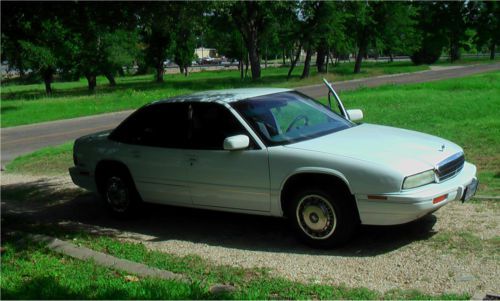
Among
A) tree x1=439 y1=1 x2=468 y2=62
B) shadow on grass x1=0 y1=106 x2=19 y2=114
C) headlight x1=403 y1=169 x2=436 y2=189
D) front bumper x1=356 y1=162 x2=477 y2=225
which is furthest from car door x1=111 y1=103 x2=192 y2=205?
shadow on grass x1=0 y1=106 x2=19 y2=114

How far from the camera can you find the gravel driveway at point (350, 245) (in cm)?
482

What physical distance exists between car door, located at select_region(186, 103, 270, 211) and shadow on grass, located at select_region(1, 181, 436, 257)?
0.40 metres

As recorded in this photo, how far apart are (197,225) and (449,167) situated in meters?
2.93

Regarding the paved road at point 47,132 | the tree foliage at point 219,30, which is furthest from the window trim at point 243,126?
the paved road at point 47,132

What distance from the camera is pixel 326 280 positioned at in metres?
4.87

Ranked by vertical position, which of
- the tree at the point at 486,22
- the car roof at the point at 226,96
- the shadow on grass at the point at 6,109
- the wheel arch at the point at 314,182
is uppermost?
the tree at the point at 486,22

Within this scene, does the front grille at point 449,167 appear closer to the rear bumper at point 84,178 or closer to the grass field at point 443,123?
the grass field at point 443,123

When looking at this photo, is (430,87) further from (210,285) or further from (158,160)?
(210,285)

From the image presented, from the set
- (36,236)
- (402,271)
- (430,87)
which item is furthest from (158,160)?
(430,87)

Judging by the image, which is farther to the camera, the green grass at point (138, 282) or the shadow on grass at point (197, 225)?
the shadow on grass at point (197, 225)

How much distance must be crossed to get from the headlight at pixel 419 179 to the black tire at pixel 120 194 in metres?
3.35

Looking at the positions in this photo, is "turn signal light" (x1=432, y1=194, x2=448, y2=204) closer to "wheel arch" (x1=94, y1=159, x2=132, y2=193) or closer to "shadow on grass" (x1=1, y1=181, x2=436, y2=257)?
"shadow on grass" (x1=1, y1=181, x2=436, y2=257)

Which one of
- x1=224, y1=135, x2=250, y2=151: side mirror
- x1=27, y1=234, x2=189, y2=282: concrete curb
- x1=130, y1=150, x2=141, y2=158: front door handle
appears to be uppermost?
x1=224, y1=135, x2=250, y2=151: side mirror

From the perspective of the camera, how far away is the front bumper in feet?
17.1
